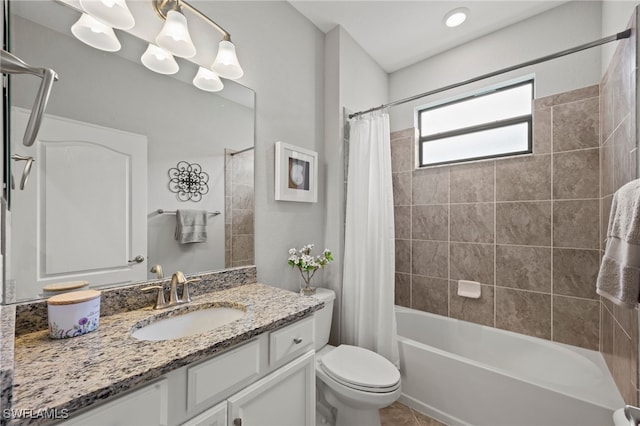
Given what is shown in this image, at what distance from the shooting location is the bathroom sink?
38.9 inches

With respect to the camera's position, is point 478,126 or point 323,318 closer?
point 323,318

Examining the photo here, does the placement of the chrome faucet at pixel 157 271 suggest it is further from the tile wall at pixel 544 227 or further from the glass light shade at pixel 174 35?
the tile wall at pixel 544 227

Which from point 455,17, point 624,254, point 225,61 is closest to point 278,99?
point 225,61

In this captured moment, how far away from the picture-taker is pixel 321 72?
2090 millimetres

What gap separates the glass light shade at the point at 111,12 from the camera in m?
0.97

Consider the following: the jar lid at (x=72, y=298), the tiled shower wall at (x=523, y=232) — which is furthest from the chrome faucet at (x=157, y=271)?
the tiled shower wall at (x=523, y=232)

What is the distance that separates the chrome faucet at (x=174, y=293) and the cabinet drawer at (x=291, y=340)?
49 centimetres

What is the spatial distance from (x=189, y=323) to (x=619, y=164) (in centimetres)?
223

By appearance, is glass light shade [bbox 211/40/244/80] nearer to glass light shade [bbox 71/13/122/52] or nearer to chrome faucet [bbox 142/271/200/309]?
glass light shade [bbox 71/13/122/52]

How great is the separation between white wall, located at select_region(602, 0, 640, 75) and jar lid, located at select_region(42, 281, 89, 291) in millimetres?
2614

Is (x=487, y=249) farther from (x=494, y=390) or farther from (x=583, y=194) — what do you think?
(x=494, y=390)

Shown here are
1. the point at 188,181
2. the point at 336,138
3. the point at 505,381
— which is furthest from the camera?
the point at 336,138

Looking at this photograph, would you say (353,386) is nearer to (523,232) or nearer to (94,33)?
(523,232)

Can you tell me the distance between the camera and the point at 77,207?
973mm
